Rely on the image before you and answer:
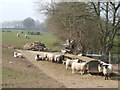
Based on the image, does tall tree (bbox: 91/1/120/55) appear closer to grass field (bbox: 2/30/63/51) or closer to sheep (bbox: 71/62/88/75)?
sheep (bbox: 71/62/88/75)

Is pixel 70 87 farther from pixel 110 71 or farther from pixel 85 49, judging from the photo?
pixel 85 49

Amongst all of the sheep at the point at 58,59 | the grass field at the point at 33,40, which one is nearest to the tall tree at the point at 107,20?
the sheep at the point at 58,59

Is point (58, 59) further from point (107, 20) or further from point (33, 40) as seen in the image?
point (33, 40)

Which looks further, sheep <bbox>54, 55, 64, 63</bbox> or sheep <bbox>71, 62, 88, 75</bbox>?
sheep <bbox>54, 55, 64, 63</bbox>

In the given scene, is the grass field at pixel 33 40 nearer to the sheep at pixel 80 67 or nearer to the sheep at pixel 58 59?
the sheep at pixel 58 59

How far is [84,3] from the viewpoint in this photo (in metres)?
18.0

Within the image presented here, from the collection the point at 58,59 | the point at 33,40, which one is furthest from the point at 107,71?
the point at 33,40

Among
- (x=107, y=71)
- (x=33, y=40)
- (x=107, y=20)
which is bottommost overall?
(x=107, y=71)

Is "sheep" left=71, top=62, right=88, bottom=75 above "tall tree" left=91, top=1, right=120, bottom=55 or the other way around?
the other way around

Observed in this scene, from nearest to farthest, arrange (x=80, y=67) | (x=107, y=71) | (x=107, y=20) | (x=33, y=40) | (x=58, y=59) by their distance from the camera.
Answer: (x=107, y=71)
(x=80, y=67)
(x=107, y=20)
(x=58, y=59)
(x=33, y=40)

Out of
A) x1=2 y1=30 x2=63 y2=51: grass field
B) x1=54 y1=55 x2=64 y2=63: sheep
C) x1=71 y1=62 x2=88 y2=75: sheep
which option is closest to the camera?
x1=71 y1=62 x2=88 y2=75: sheep

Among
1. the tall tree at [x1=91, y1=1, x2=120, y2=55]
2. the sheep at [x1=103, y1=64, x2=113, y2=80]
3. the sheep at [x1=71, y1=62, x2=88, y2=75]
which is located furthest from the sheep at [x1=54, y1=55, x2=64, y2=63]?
the sheep at [x1=103, y1=64, x2=113, y2=80]

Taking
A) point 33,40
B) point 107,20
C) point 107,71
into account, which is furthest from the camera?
point 33,40

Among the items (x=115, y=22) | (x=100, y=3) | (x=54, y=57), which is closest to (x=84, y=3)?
(x=100, y=3)
